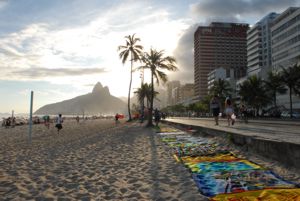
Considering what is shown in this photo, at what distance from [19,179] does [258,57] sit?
386 ft

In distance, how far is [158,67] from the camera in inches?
1118

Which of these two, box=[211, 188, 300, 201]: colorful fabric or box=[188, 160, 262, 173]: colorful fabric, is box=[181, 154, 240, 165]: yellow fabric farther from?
box=[211, 188, 300, 201]: colorful fabric

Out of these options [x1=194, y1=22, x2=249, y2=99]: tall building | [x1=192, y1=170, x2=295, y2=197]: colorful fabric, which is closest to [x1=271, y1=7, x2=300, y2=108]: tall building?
[x1=192, y1=170, x2=295, y2=197]: colorful fabric

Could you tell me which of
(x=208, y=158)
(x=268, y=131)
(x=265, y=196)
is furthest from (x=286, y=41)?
(x=265, y=196)

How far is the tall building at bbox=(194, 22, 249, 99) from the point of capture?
177m

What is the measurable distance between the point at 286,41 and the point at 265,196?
284 feet

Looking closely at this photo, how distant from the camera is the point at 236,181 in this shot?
5527 mm

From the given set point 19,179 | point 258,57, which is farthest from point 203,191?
point 258,57

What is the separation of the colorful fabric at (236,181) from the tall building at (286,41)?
72905 mm

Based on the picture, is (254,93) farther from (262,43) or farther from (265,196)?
(265,196)

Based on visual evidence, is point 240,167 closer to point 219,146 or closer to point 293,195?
point 293,195

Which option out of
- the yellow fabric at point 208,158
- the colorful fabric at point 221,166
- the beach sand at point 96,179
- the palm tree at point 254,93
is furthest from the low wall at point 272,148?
the palm tree at point 254,93

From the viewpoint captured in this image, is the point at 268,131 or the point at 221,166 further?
the point at 268,131

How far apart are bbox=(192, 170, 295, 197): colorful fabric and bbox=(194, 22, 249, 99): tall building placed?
170 metres
